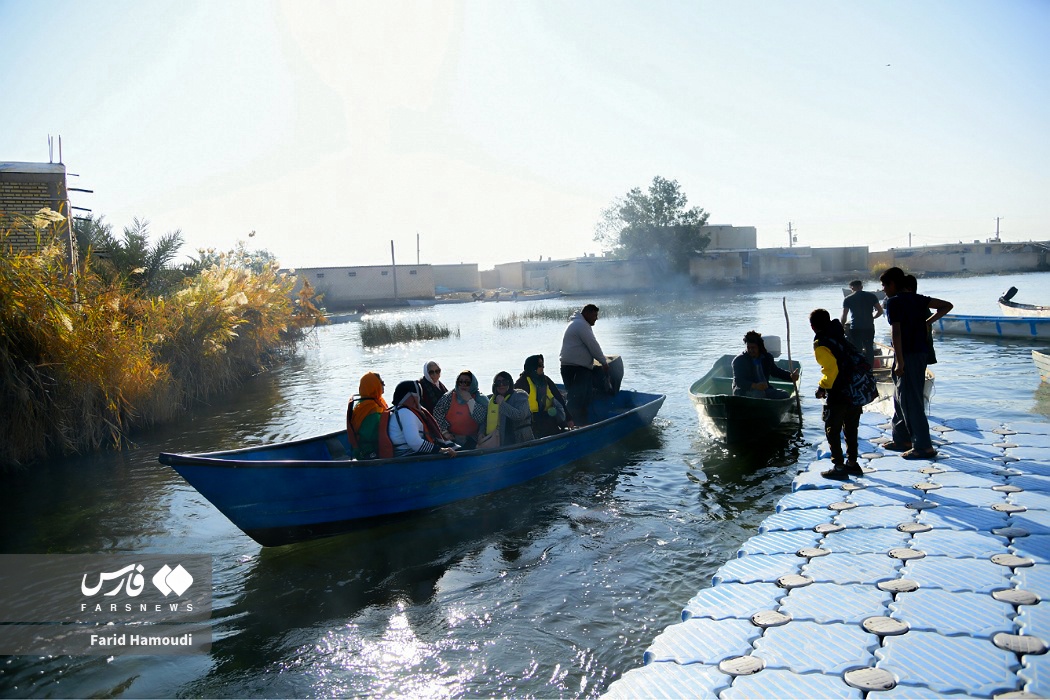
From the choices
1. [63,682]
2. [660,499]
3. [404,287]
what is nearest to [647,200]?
[404,287]

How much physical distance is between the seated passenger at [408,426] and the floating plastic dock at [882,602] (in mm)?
3747

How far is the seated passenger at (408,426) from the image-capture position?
7.78 metres

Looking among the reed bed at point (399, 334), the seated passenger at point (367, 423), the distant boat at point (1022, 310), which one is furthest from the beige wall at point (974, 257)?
the seated passenger at point (367, 423)

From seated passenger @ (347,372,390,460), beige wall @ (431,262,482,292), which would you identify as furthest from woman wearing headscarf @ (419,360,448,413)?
beige wall @ (431,262,482,292)

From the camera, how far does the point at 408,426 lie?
7.77m

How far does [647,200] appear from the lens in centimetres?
7312

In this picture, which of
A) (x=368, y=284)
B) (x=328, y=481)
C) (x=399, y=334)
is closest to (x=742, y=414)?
(x=328, y=481)

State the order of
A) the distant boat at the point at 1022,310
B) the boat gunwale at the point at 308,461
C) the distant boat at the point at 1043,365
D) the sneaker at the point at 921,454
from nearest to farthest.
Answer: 1. the boat gunwale at the point at 308,461
2. the sneaker at the point at 921,454
3. the distant boat at the point at 1043,365
4. the distant boat at the point at 1022,310

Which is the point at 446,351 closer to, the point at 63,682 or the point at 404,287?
the point at 63,682

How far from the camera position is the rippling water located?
5.19 meters

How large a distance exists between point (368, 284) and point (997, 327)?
45738mm

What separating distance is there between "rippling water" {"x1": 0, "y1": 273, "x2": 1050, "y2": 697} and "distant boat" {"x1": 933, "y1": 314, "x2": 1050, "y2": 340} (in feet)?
26.6

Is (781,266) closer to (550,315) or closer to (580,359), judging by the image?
(550,315)

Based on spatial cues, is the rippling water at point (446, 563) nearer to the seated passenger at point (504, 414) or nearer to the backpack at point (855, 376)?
the seated passenger at point (504, 414)
